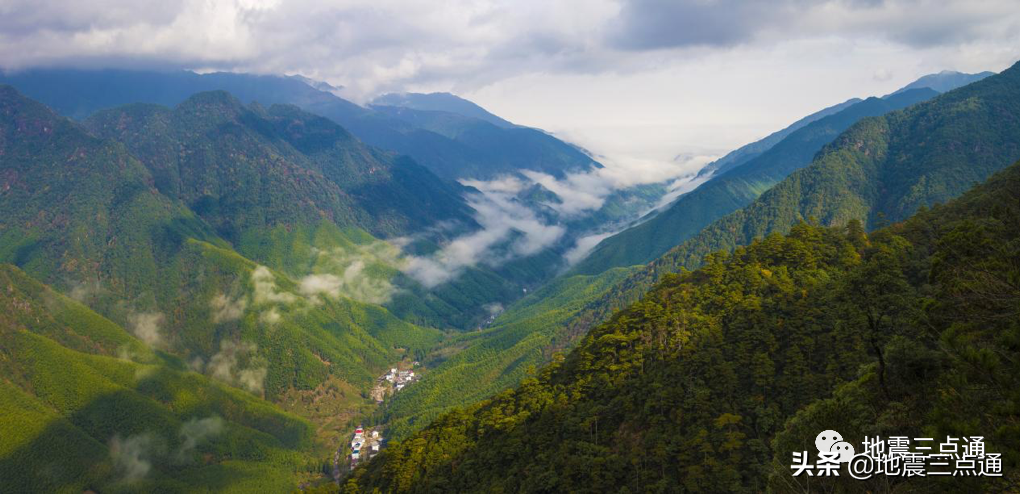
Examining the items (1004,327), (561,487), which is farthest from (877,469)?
(561,487)

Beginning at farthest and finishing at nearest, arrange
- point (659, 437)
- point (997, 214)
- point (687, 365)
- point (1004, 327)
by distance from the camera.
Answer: point (687, 365) < point (659, 437) < point (997, 214) < point (1004, 327)

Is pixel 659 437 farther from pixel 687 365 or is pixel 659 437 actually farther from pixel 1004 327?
pixel 1004 327

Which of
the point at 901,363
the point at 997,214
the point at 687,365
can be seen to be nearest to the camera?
the point at 901,363
